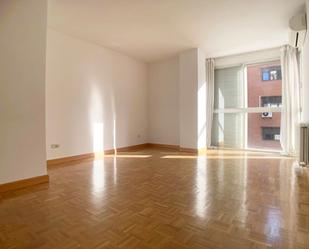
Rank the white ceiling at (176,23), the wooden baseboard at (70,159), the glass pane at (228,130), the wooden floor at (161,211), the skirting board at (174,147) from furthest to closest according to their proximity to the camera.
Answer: the glass pane at (228,130), the skirting board at (174,147), the wooden baseboard at (70,159), the white ceiling at (176,23), the wooden floor at (161,211)

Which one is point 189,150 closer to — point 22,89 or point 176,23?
point 176,23

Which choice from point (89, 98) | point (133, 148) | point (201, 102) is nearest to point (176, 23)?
point (201, 102)

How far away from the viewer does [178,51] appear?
18.4 feet

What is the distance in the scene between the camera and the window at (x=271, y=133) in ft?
17.7

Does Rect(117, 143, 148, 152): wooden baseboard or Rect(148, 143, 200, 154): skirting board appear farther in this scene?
Rect(117, 143, 148, 152): wooden baseboard

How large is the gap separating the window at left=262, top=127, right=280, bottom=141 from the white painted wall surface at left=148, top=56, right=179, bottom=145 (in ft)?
8.18

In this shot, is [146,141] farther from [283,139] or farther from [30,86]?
[30,86]

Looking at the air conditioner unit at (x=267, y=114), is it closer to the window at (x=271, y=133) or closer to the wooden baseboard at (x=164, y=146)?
the window at (x=271, y=133)

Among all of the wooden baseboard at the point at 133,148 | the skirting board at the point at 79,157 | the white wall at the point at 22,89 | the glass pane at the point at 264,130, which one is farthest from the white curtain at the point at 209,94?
the white wall at the point at 22,89

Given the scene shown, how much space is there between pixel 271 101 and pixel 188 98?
228 centimetres

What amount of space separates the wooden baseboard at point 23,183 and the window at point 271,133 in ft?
17.9

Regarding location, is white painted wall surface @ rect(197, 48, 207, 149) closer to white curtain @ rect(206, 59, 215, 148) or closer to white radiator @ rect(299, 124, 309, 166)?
white curtain @ rect(206, 59, 215, 148)

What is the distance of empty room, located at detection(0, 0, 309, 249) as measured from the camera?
5.76 feet

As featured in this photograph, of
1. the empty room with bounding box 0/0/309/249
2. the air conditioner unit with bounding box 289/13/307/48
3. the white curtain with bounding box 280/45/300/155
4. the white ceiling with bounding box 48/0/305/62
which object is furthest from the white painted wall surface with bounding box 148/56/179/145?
the air conditioner unit with bounding box 289/13/307/48
